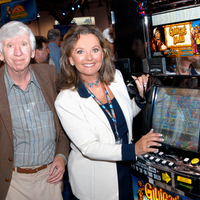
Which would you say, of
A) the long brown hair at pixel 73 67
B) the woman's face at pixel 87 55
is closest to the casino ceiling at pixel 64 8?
the long brown hair at pixel 73 67

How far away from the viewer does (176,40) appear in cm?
141

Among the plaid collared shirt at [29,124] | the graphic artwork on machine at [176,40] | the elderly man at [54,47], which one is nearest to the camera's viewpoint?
the graphic artwork on machine at [176,40]

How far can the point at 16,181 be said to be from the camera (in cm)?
149

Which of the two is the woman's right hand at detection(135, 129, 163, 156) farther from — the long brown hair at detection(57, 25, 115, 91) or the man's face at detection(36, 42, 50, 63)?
the man's face at detection(36, 42, 50, 63)

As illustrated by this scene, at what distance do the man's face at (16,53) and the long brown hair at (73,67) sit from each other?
0.24m

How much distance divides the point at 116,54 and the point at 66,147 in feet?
2.80

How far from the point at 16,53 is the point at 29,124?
17.3 inches

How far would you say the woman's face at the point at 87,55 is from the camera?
147cm

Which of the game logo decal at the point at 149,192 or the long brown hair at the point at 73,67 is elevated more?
the long brown hair at the point at 73,67

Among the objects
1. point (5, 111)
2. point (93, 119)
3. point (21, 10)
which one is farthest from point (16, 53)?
point (21, 10)

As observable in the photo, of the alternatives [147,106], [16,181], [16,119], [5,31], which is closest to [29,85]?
[16,119]

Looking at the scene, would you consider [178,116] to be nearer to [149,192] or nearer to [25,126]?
[149,192]

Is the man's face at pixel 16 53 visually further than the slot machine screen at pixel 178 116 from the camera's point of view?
Yes

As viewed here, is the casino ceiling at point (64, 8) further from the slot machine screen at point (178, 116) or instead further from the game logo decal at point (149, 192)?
the game logo decal at point (149, 192)
